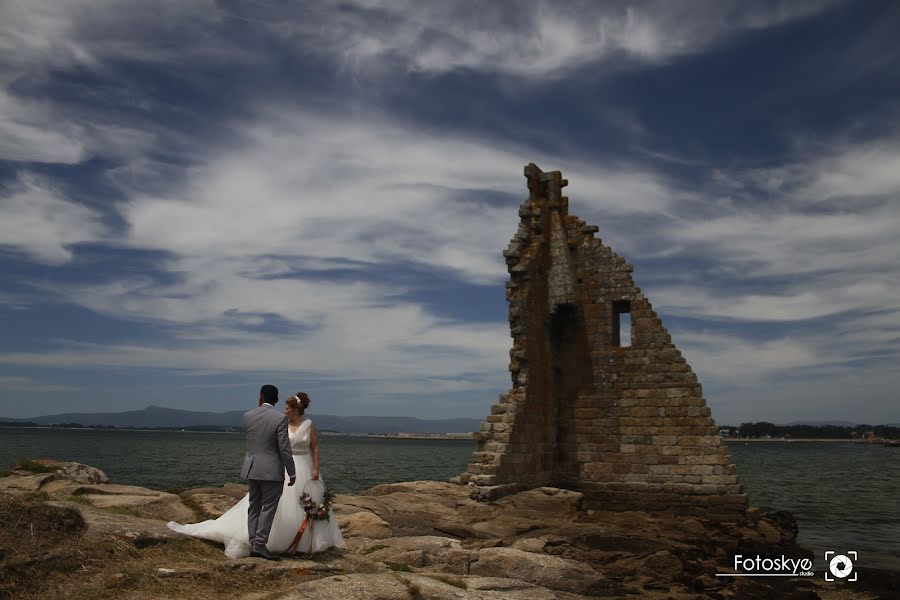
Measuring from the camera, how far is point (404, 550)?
9961mm

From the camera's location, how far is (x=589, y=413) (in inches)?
750

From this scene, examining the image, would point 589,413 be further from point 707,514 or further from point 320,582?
point 320,582

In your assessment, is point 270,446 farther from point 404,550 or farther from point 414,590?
point 404,550

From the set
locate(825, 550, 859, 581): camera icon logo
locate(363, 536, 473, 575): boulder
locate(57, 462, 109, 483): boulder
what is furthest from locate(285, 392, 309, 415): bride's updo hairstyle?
locate(825, 550, 859, 581): camera icon logo

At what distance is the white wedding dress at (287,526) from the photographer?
8180 millimetres

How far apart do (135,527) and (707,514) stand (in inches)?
503

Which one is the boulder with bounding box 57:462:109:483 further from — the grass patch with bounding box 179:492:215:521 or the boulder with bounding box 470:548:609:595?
the boulder with bounding box 470:548:609:595

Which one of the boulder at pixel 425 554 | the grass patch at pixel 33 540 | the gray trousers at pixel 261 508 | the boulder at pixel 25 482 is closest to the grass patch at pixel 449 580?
the boulder at pixel 425 554

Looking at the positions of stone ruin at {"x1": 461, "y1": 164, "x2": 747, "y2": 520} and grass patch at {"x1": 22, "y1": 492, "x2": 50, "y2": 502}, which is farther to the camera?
stone ruin at {"x1": 461, "y1": 164, "x2": 747, "y2": 520}

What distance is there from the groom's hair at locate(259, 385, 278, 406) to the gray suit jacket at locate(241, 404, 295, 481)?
224 mm

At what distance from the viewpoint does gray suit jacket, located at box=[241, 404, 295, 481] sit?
817 centimetres

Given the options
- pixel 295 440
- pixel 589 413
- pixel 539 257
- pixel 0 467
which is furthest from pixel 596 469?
pixel 0 467

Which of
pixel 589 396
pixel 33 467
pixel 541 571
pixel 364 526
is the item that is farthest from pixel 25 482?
pixel 589 396

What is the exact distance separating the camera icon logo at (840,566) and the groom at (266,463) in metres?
9.65
